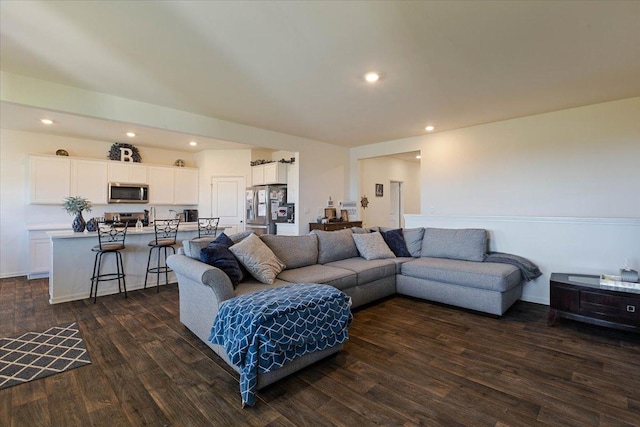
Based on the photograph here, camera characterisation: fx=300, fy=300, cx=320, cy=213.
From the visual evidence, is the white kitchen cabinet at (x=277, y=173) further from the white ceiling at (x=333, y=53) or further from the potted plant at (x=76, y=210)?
the potted plant at (x=76, y=210)

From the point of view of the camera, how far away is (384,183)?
8.11 metres

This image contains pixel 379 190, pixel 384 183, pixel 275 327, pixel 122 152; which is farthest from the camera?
pixel 384 183

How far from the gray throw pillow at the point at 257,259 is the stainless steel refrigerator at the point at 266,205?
3378mm

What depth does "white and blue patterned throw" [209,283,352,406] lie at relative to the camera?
1962mm

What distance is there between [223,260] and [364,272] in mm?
1720

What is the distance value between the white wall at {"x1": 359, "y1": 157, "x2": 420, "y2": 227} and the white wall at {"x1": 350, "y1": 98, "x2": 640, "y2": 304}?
7.25 feet

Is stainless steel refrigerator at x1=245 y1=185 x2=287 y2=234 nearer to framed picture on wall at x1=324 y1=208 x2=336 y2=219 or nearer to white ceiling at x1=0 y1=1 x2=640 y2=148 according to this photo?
framed picture on wall at x1=324 y1=208 x2=336 y2=219

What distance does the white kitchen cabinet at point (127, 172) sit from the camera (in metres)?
6.40

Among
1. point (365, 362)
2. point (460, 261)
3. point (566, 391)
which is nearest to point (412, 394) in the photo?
point (365, 362)

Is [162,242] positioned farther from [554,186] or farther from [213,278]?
[554,186]

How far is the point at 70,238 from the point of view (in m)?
4.12

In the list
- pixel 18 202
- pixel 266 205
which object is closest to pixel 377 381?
pixel 266 205

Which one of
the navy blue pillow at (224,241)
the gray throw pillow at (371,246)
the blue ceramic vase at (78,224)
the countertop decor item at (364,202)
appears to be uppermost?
the countertop decor item at (364,202)

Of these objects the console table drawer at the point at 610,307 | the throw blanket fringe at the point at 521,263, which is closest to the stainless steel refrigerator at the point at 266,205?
the throw blanket fringe at the point at 521,263
